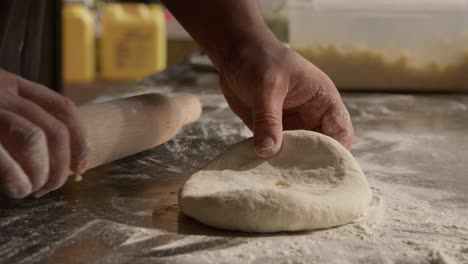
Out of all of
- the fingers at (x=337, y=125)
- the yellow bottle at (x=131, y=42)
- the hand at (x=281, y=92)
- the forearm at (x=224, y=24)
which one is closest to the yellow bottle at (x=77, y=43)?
the yellow bottle at (x=131, y=42)

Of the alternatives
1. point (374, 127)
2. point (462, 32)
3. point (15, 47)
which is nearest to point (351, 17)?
point (462, 32)

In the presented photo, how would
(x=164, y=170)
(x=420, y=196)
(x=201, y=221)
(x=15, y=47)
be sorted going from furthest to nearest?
(x=15, y=47) < (x=164, y=170) < (x=420, y=196) < (x=201, y=221)

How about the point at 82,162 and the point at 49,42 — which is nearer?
the point at 82,162

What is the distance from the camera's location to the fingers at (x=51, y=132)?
1.02m

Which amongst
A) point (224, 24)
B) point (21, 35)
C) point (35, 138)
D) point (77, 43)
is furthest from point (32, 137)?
point (77, 43)

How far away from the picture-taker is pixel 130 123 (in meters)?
1.47

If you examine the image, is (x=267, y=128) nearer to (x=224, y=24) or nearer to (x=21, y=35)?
(x=224, y=24)

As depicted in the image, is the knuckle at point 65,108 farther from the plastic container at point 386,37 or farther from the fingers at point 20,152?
the plastic container at point 386,37

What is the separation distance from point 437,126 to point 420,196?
2.33 feet

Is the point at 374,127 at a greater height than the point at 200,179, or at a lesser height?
lesser

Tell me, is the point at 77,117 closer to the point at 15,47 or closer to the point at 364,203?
the point at 364,203

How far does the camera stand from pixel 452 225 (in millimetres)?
1196

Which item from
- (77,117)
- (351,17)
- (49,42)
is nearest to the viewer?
(77,117)

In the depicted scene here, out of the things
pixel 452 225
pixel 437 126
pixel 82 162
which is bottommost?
pixel 437 126
